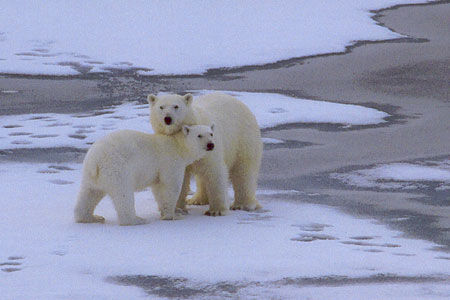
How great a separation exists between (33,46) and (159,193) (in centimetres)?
991

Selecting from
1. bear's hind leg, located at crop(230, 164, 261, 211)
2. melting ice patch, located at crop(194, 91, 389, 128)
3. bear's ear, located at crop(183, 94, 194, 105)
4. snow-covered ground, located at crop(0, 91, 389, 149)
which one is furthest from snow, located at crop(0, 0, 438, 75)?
bear's ear, located at crop(183, 94, 194, 105)

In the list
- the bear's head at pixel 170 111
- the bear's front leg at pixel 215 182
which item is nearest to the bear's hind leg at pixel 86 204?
the bear's head at pixel 170 111

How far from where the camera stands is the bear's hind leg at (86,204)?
6.84 metres

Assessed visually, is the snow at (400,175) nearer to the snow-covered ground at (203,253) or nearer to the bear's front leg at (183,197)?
the snow-covered ground at (203,253)

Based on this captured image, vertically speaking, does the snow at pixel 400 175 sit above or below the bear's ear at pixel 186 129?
below

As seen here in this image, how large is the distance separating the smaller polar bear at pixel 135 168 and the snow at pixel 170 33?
7832mm

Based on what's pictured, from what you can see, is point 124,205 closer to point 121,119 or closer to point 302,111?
point 121,119

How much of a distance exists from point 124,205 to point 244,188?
1349mm

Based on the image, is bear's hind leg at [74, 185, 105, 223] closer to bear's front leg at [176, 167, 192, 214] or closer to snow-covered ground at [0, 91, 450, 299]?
snow-covered ground at [0, 91, 450, 299]

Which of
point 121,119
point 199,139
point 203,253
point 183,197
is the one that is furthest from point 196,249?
point 121,119

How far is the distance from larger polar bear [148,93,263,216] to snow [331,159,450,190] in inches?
57.6

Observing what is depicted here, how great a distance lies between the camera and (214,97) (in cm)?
793

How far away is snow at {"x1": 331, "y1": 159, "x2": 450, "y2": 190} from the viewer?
8781 millimetres

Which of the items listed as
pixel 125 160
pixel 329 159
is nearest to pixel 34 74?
pixel 329 159
